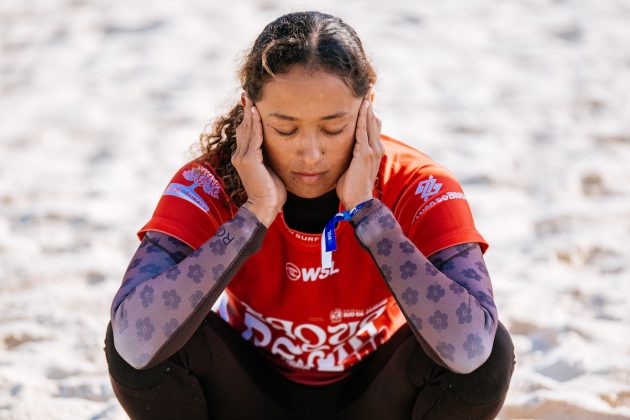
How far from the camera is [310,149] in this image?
2529 millimetres

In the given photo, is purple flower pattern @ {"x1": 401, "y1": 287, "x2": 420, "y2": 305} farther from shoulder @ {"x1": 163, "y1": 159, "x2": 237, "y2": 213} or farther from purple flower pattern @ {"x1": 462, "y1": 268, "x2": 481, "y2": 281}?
shoulder @ {"x1": 163, "y1": 159, "x2": 237, "y2": 213}

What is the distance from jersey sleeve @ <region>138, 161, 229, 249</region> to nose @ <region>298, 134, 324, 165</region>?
349 millimetres

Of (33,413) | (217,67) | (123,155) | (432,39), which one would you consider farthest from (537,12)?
(33,413)

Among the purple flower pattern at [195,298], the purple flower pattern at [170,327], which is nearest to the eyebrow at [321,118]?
the purple flower pattern at [195,298]

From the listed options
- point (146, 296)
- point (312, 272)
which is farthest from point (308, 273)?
point (146, 296)

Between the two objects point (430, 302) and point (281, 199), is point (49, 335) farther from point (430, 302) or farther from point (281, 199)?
point (430, 302)

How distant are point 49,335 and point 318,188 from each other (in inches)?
61.7

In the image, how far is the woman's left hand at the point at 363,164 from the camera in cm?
258

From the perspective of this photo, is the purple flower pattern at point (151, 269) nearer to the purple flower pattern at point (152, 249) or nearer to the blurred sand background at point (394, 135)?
the purple flower pattern at point (152, 249)

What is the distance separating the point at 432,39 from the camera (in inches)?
255

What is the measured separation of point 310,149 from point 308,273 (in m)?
0.42

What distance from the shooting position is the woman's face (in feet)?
8.14

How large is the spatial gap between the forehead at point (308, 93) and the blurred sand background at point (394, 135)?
397 millimetres

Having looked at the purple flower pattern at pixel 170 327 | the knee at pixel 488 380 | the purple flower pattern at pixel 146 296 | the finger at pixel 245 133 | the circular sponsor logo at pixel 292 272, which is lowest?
the knee at pixel 488 380
